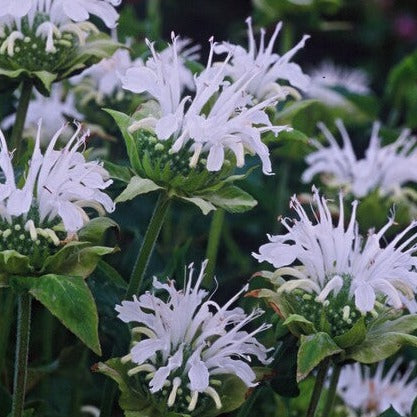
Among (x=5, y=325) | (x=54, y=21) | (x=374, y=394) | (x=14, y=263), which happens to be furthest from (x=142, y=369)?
(x=374, y=394)

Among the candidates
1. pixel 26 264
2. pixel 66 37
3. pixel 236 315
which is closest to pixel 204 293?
pixel 236 315

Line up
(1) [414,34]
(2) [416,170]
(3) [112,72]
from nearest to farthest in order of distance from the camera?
1. (3) [112,72]
2. (2) [416,170]
3. (1) [414,34]

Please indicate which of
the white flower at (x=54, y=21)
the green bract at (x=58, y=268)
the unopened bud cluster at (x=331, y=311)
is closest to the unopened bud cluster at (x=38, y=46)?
the white flower at (x=54, y=21)

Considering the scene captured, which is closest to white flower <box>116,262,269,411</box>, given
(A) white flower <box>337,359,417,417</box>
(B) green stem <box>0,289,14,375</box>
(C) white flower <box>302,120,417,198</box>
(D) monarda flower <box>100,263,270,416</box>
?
(D) monarda flower <box>100,263,270,416</box>

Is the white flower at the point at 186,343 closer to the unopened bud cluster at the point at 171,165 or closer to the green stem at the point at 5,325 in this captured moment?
the unopened bud cluster at the point at 171,165

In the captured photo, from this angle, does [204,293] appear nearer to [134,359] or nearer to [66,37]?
[134,359]

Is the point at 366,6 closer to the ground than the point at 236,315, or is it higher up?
closer to the ground
